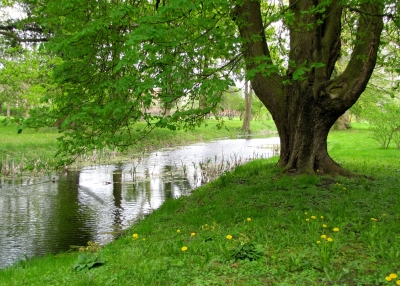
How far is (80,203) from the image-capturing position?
11.2 m

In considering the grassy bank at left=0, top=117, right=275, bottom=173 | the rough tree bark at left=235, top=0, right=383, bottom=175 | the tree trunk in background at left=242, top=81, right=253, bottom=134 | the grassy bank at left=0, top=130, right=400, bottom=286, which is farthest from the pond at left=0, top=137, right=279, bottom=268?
the tree trunk in background at left=242, top=81, right=253, bottom=134

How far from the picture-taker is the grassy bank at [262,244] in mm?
4012

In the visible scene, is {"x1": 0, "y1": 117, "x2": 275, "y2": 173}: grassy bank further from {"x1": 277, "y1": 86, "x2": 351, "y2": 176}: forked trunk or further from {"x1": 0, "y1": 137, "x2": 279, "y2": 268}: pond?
{"x1": 277, "y1": 86, "x2": 351, "y2": 176}: forked trunk

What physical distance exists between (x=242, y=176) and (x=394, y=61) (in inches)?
207

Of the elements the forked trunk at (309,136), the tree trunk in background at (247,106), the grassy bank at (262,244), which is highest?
the tree trunk in background at (247,106)

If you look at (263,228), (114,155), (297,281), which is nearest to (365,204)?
(263,228)

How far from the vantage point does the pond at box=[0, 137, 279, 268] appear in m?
8.04

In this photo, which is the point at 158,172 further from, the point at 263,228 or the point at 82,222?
the point at 263,228

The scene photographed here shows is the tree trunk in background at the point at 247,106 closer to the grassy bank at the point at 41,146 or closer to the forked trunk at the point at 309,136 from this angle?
the grassy bank at the point at 41,146

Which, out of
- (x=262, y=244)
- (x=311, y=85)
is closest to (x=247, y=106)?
(x=311, y=85)

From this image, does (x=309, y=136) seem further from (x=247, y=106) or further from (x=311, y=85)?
(x=247, y=106)

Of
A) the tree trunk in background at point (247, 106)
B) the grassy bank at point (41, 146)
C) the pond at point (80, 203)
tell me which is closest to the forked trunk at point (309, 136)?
the grassy bank at point (41, 146)

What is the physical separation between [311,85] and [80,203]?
7536 millimetres

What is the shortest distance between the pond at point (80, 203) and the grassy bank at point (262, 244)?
4.60 feet
